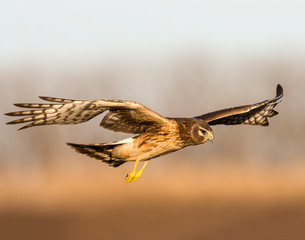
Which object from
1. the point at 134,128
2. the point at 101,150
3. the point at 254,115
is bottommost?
the point at 101,150

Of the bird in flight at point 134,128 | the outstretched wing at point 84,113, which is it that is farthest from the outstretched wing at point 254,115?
the outstretched wing at point 84,113

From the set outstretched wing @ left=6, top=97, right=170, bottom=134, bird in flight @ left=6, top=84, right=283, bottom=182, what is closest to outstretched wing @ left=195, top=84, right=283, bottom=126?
bird in flight @ left=6, top=84, right=283, bottom=182

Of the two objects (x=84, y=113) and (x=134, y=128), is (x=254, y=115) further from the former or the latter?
(x=84, y=113)

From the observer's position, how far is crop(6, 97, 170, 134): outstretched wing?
13.2 meters

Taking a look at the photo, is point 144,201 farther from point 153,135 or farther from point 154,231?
point 153,135

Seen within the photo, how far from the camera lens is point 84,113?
13.6 m

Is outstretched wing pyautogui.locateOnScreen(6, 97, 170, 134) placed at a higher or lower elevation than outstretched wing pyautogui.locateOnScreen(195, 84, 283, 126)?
lower

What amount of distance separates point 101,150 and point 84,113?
1603 millimetres

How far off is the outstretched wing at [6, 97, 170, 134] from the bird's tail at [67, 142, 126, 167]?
0.53 m

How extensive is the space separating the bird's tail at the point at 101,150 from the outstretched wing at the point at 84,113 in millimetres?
532

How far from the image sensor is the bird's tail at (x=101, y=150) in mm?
14812

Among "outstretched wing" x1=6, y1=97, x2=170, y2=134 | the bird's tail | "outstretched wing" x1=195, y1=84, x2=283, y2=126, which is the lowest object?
the bird's tail

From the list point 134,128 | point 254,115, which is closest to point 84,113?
point 134,128

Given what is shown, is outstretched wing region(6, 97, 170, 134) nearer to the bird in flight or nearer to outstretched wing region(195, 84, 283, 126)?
the bird in flight
